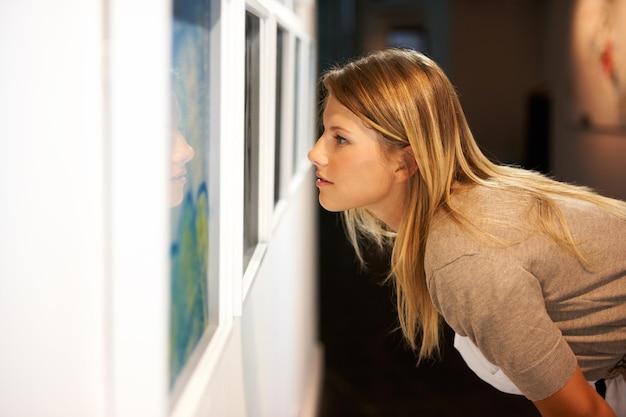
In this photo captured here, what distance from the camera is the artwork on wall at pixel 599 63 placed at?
12.6 ft

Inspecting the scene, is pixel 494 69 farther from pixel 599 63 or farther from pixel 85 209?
pixel 85 209

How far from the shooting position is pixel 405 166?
68.5 inches

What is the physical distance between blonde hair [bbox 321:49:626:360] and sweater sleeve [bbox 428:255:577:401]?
13cm

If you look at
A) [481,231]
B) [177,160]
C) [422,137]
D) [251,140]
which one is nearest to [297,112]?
[251,140]

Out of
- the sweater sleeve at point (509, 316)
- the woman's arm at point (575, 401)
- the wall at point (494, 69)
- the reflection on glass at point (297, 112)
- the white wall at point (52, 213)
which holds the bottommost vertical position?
the woman's arm at point (575, 401)

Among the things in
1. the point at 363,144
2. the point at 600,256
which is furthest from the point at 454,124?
the point at 600,256

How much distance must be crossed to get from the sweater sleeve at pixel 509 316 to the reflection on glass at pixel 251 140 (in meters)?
0.46

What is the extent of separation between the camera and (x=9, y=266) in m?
0.82

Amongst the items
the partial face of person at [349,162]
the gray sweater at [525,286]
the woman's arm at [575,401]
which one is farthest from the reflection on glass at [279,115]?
the woman's arm at [575,401]

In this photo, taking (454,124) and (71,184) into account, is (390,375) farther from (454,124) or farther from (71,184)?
(71,184)

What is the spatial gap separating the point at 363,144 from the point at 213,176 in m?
0.51

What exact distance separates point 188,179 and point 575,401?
91 centimetres

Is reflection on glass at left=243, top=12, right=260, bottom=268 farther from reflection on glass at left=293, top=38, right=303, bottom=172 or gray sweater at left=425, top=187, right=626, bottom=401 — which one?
reflection on glass at left=293, top=38, right=303, bottom=172

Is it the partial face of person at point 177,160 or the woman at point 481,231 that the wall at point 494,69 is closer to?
the woman at point 481,231
